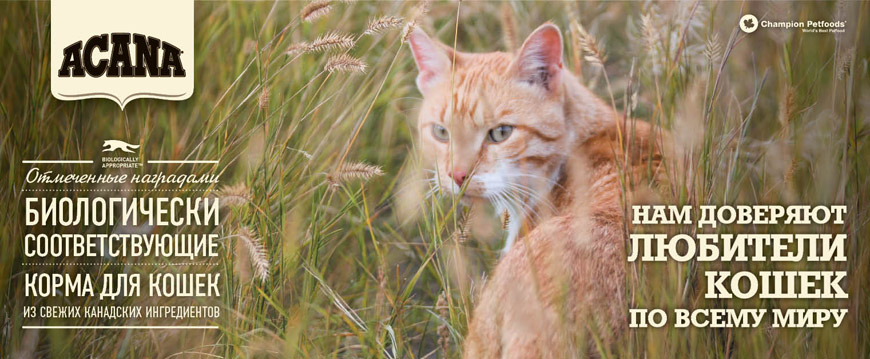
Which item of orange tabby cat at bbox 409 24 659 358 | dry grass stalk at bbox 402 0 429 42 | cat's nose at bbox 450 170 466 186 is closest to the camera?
orange tabby cat at bbox 409 24 659 358

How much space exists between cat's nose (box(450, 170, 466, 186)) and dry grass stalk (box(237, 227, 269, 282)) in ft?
2.35

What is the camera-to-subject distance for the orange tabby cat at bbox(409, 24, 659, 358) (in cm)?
242

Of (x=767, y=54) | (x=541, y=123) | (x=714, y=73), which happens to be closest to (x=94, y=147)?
(x=541, y=123)

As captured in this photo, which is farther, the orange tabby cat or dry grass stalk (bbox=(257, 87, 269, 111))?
dry grass stalk (bbox=(257, 87, 269, 111))

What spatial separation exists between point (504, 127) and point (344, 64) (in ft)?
2.00

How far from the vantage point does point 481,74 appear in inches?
104

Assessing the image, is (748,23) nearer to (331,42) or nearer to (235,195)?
(331,42)

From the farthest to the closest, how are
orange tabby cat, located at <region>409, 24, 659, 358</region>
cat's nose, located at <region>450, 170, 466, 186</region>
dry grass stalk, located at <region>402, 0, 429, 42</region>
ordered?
dry grass stalk, located at <region>402, 0, 429, 42</region> < cat's nose, located at <region>450, 170, 466, 186</region> < orange tabby cat, located at <region>409, 24, 659, 358</region>

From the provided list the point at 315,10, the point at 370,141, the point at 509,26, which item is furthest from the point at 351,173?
the point at 509,26

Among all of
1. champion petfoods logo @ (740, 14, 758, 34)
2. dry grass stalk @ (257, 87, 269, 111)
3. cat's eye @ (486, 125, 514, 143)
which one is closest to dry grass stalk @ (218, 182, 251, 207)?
dry grass stalk @ (257, 87, 269, 111)

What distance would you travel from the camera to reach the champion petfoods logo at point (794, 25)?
2596mm

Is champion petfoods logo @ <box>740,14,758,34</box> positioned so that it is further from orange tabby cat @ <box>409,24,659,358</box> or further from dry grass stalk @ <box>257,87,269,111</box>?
dry grass stalk @ <box>257,87,269,111</box>

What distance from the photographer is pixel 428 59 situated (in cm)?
267

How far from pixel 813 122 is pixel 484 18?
3.94 feet
